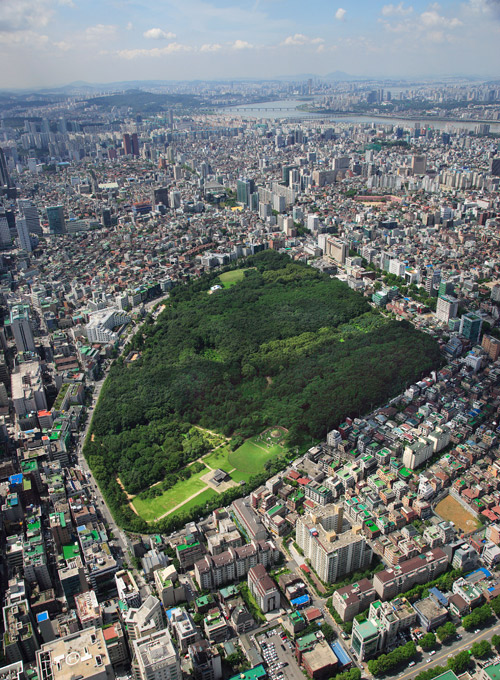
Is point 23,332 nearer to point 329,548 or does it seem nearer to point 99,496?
point 99,496

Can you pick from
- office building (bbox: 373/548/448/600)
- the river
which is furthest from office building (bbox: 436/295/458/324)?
the river

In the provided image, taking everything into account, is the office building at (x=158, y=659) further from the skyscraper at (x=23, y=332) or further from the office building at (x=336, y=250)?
the office building at (x=336, y=250)

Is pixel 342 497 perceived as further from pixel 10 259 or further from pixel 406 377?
pixel 10 259

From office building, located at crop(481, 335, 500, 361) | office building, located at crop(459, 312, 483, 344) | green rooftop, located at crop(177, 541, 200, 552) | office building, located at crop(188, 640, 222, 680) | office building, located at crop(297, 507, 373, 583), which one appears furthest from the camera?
office building, located at crop(459, 312, 483, 344)

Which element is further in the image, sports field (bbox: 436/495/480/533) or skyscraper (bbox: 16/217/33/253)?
skyscraper (bbox: 16/217/33/253)

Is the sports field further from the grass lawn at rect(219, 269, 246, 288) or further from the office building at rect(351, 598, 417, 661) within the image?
the grass lawn at rect(219, 269, 246, 288)

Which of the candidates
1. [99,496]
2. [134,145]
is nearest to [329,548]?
[99,496]

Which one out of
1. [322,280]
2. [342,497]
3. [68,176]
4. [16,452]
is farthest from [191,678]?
[68,176]

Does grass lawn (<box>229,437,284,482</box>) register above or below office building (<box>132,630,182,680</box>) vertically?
below

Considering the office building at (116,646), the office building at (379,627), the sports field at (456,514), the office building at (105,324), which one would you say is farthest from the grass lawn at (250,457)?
the office building at (105,324)
